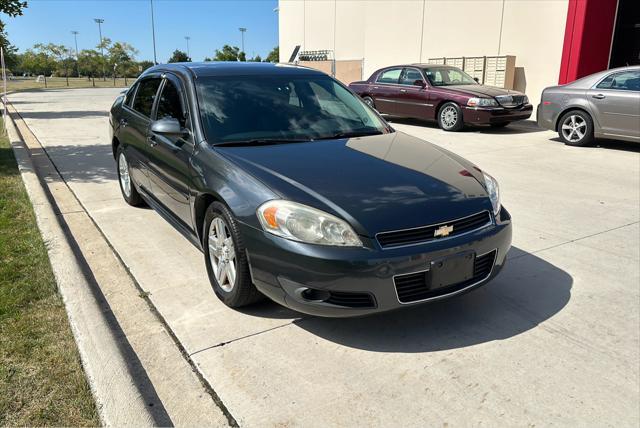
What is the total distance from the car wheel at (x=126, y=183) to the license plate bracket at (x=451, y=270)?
3.85m

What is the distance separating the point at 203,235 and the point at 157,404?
134 cm

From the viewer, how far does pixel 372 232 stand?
2768mm

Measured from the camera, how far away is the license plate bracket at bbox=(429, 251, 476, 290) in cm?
285

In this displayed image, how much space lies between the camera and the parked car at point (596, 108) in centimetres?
894

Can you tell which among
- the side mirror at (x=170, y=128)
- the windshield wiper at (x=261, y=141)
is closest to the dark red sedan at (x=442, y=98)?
the windshield wiper at (x=261, y=141)

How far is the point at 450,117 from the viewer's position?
39.5ft

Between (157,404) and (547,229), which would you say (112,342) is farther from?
(547,229)

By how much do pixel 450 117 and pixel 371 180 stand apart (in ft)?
31.2

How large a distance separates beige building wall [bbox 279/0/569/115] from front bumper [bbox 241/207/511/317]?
13.5 m

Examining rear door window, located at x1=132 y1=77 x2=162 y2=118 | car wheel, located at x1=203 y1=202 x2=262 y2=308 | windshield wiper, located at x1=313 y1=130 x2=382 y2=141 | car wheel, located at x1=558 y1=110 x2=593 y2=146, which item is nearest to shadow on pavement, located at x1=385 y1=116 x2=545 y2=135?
car wheel, located at x1=558 y1=110 x2=593 y2=146

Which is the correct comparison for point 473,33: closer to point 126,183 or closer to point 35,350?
point 126,183

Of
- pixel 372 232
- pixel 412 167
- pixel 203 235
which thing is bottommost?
pixel 203 235

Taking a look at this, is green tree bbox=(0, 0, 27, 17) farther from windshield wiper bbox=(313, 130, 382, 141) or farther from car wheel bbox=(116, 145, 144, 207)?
windshield wiper bbox=(313, 130, 382, 141)

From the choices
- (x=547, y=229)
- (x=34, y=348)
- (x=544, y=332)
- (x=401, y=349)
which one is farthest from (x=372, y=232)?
(x=547, y=229)
